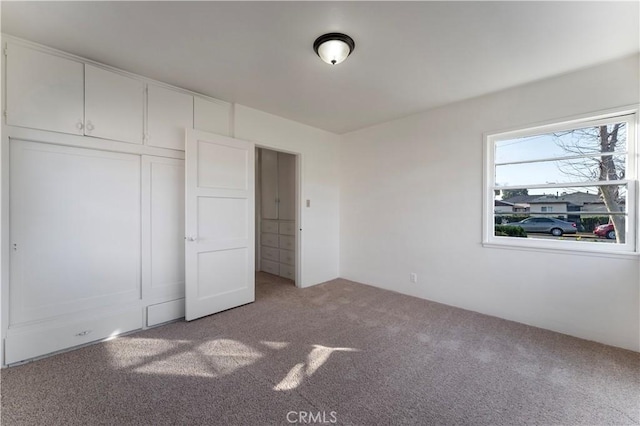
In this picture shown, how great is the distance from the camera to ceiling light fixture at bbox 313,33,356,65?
2.01m

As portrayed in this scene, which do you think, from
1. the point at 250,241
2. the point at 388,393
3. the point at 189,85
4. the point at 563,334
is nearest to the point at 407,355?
the point at 388,393

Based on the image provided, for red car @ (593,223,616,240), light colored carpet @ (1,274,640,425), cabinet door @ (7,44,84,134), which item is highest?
cabinet door @ (7,44,84,134)

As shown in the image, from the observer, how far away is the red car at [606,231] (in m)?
2.50

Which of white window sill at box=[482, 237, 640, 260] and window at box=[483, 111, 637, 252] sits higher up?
window at box=[483, 111, 637, 252]

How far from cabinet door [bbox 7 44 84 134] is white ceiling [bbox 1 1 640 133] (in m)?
0.16

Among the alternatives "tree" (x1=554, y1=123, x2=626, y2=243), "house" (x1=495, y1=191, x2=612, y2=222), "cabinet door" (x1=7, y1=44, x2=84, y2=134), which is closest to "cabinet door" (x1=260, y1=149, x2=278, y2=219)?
"cabinet door" (x1=7, y1=44, x2=84, y2=134)

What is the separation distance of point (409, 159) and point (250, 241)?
2492mm

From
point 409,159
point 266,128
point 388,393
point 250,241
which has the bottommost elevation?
point 388,393

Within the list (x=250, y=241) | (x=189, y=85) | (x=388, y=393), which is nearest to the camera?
(x=388, y=393)

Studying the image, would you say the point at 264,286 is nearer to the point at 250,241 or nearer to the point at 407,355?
the point at 250,241

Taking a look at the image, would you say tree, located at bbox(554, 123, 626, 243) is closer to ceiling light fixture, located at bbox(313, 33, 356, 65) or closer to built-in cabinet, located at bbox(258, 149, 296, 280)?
ceiling light fixture, located at bbox(313, 33, 356, 65)

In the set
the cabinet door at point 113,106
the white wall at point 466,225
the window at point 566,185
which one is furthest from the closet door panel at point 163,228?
the window at point 566,185

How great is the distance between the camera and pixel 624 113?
2.41 meters

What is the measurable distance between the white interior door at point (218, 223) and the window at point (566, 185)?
9.68 ft
